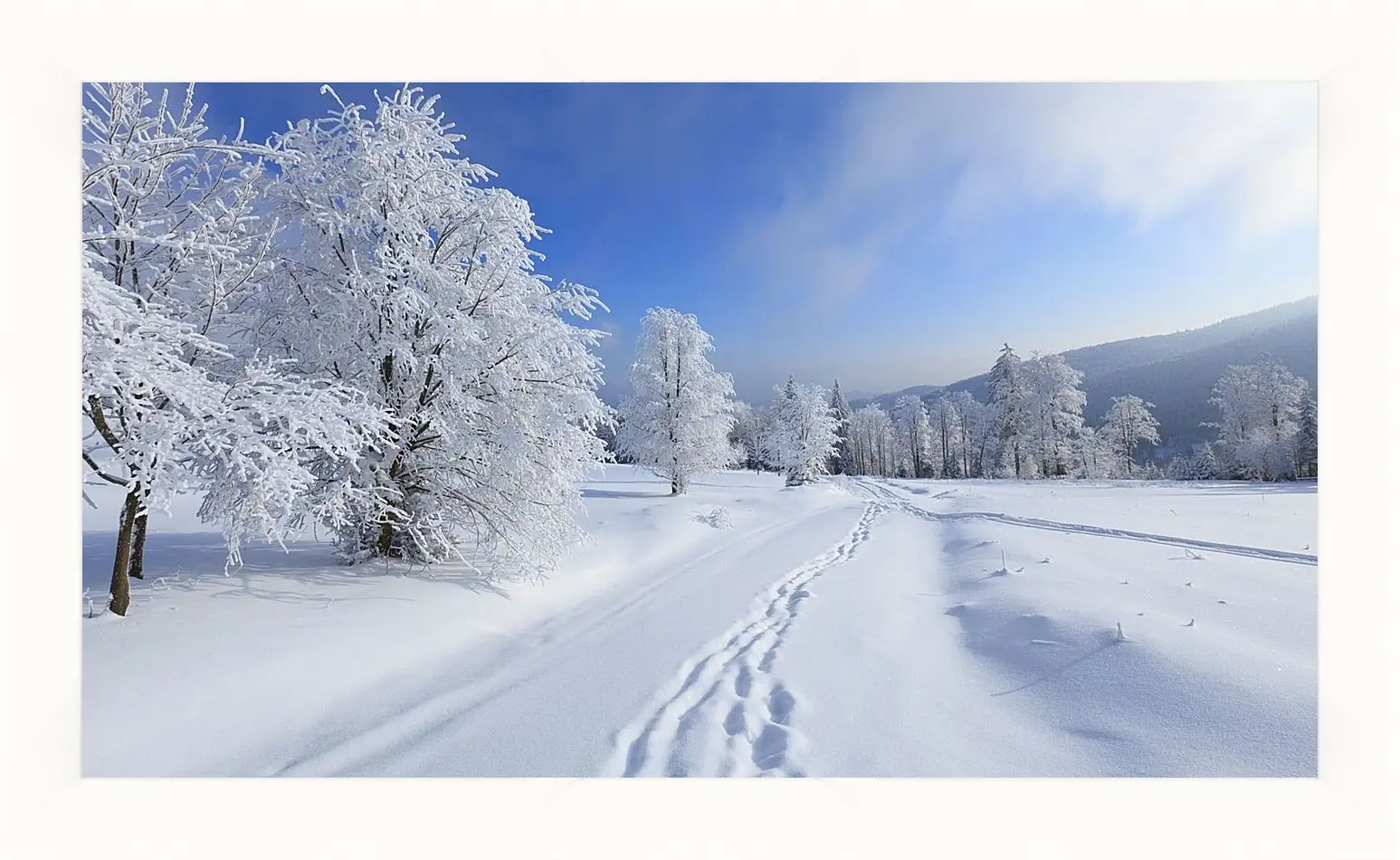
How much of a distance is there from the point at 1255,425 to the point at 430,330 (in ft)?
95.3

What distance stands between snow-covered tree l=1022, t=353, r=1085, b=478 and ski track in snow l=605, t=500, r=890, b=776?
1210 inches

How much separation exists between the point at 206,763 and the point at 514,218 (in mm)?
5493

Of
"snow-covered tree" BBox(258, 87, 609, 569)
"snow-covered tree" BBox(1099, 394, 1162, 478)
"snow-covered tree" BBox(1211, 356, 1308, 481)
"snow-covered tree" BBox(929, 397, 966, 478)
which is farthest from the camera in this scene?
"snow-covered tree" BBox(929, 397, 966, 478)

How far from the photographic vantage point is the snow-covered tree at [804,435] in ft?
86.4

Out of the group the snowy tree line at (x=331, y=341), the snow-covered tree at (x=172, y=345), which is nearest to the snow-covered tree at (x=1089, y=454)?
the snowy tree line at (x=331, y=341)

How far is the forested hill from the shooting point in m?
4.77

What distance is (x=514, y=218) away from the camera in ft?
19.9

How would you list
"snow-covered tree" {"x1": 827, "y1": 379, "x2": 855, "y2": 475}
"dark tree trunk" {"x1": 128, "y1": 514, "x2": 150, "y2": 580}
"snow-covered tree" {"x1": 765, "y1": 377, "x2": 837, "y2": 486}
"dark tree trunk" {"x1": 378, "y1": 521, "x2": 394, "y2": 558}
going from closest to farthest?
"dark tree trunk" {"x1": 128, "y1": 514, "x2": 150, "y2": 580} → "dark tree trunk" {"x1": 378, "y1": 521, "x2": 394, "y2": 558} → "snow-covered tree" {"x1": 765, "y1": 377, "x2": 837, "y2": 486} → "snow-covered tree" {"x1": 827, "y1": 379, "x2": 855, "y2": 475}

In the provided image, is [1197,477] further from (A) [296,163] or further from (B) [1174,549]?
(A) [296,163]

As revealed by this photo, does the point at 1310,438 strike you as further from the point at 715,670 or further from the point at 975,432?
the point at 975,432

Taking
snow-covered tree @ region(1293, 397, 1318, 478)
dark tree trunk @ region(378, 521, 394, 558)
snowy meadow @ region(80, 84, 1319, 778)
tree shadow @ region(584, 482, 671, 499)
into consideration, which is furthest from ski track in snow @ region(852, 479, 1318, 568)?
dark tree trunk @ region(378, 521, 394, 558)

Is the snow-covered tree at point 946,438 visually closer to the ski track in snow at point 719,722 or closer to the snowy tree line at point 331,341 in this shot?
the snowy tree line at point 331,341

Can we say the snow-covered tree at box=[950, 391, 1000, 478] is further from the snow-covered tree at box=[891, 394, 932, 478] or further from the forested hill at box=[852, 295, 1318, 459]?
the snow-covered tree at box=[891, 394, 932, 478]
